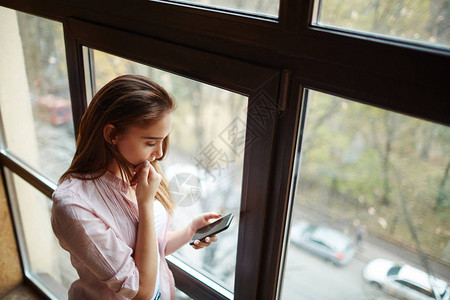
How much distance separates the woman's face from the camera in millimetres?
964

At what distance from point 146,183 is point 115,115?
0.65 ft

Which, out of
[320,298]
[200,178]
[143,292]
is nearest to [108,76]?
[200,178]

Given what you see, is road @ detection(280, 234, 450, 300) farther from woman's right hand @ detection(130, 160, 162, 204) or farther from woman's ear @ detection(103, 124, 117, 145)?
woman's ear @ detection(103, 124, 117, 145)

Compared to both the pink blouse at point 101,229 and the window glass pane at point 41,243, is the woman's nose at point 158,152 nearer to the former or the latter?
the pink blouse at point 101,229

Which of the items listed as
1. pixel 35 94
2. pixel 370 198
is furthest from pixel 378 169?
pixel 35 94

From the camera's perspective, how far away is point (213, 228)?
108 cm

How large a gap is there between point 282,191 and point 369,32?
41 centimetres

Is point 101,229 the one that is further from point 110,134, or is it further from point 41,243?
point 41,243

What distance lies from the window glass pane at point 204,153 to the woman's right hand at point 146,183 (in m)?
0.21

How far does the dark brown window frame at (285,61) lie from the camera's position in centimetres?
68

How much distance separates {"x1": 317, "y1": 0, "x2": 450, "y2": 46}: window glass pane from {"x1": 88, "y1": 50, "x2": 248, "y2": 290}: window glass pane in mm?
325

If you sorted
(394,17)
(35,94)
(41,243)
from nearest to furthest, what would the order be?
(394,17)
(35,94)
(41,243)

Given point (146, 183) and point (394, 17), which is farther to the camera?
point (146, 183)

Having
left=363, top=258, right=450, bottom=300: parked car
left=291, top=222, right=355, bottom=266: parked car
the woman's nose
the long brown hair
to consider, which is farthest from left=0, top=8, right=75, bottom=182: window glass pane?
left=363, top=258, right=450, bottom=300: parked car
